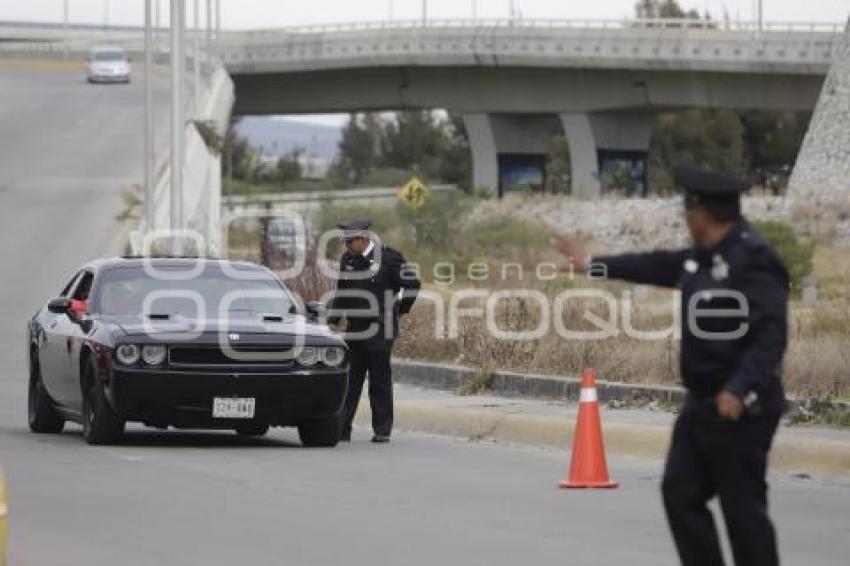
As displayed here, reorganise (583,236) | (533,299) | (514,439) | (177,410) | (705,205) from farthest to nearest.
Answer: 1. (583,236)
2. (533,299)
3. (514,439)
4. (177,410)
5. (705,205)

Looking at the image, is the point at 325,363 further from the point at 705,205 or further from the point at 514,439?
the point at 705,205

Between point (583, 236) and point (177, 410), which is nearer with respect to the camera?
point (177, 410)

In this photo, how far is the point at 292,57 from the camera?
93.5 m

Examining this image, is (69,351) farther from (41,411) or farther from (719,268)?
(719,268)

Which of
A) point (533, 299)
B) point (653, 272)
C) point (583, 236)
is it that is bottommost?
point (583, 236)

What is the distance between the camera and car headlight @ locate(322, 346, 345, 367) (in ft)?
59.3

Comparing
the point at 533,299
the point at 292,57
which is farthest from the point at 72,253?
the point at 292,57

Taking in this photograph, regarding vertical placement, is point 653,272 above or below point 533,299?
above

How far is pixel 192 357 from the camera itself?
17.7 metres

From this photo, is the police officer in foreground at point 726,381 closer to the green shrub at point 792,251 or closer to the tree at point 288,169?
the green shrub at point 792,251

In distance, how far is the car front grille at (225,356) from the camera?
1767cm

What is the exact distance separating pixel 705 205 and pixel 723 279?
1.01 ft

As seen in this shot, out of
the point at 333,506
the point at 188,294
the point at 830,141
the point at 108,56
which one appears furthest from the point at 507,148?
the point at 333,506

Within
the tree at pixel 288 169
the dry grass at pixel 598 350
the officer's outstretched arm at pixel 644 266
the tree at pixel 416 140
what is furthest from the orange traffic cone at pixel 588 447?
the tree at pixel 416 140
